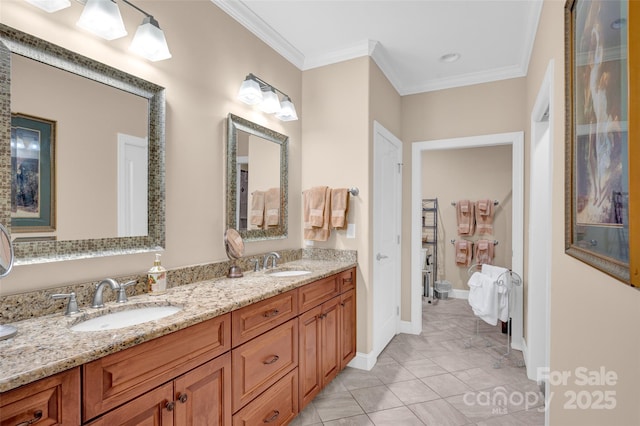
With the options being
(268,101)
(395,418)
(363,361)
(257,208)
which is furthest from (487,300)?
(268,101)

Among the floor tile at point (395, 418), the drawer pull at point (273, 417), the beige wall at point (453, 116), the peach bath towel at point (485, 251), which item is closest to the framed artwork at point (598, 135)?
the floor tile at point (395, 418)

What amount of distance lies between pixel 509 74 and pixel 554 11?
1756 mm

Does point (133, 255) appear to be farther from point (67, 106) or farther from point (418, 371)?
point (418, 371)

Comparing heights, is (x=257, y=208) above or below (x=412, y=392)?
above

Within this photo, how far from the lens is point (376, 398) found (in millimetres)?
2381

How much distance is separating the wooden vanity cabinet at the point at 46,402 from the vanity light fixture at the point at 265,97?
1.85 meters

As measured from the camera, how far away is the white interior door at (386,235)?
3.01 metres

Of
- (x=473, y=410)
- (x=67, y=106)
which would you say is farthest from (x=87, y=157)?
(x=473, y=410)

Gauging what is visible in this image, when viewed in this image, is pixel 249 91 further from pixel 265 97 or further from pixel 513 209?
pixel 513 209

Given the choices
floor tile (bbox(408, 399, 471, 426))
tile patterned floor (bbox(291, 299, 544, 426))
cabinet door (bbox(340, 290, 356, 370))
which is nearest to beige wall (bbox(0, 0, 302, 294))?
cabinet door (bbox(340, 290, 356, 370))

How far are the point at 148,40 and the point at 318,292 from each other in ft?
5.70

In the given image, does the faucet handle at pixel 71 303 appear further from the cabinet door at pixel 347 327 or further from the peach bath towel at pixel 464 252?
the peach bath towel at pixel 464 252

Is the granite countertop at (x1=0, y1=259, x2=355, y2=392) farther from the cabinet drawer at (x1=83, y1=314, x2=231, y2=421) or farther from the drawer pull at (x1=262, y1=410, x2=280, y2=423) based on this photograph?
the drawer pull at (x1=262, y1=410, x2=280, y2=423)

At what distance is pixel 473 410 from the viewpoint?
2248 mm
